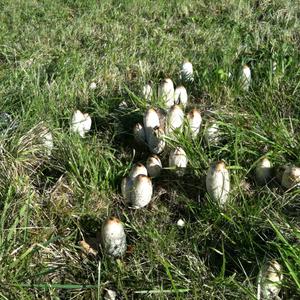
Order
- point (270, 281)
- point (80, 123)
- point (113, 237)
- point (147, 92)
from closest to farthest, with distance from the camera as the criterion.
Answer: point (270, 281)
point (113, 237)
point (80, 123)
point (147, 92)

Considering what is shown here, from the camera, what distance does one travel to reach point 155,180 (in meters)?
2.68

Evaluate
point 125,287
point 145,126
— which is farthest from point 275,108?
point 125,287

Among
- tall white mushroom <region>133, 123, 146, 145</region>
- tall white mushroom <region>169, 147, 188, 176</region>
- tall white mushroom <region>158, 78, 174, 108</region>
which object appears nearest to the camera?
tall white mushroom <region>169, 147, 188, 176</region>

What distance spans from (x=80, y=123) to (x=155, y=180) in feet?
2.21

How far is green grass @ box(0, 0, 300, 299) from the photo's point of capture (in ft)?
6.86

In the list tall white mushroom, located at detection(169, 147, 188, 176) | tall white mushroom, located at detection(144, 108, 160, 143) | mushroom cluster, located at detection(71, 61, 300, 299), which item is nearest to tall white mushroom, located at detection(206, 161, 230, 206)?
mushroom cluster, located at detection(71, 61, 300, 299)

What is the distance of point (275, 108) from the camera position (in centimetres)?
309

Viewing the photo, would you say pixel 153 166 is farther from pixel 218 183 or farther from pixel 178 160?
pixel 218 183

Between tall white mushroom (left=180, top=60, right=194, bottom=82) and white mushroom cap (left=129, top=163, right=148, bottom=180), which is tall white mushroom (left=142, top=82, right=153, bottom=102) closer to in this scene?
tall white mushroom (left=180, top=60, right=194, bottom=82)

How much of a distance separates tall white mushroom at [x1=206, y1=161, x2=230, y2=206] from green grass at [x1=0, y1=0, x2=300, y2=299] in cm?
5

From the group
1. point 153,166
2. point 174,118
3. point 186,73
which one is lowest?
point 186,73

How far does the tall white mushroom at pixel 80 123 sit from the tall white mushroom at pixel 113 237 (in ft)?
3.01

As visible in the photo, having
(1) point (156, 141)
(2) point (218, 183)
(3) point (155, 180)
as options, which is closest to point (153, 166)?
(3) point (155, 180)

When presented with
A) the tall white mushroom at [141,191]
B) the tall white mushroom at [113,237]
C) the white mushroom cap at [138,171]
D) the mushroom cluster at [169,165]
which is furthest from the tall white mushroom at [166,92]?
the tall white mushroom at [113,237]
